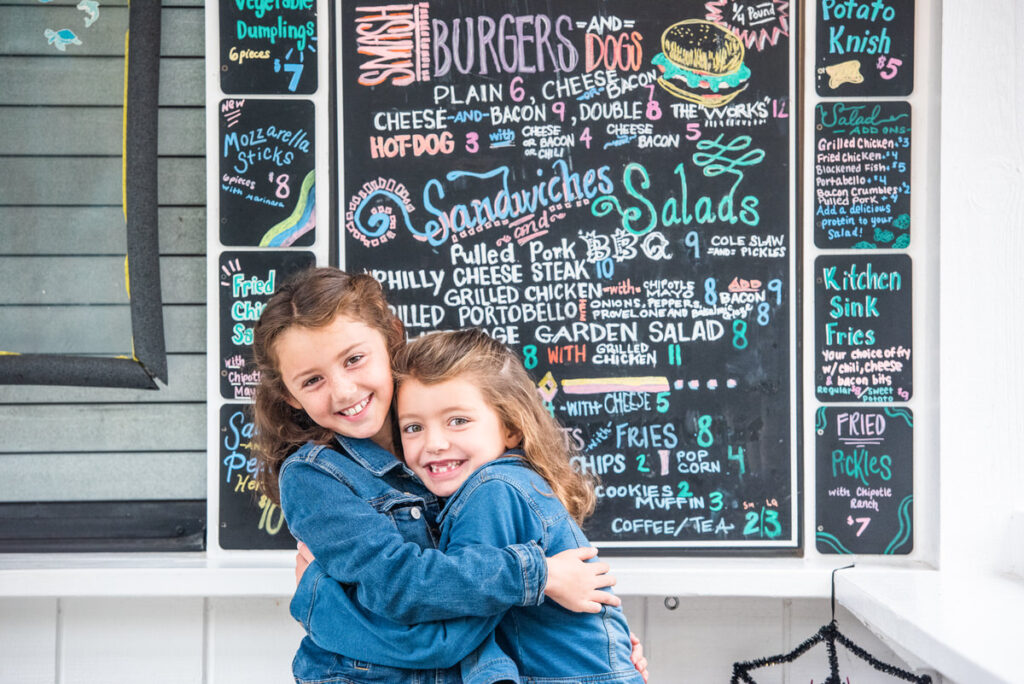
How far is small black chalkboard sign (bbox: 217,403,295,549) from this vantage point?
2.48m

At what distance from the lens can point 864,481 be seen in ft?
8.10

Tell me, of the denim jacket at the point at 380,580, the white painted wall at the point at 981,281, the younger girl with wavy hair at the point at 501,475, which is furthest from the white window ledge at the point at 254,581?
the denim jacket at the point at 380,580

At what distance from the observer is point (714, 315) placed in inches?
97.8

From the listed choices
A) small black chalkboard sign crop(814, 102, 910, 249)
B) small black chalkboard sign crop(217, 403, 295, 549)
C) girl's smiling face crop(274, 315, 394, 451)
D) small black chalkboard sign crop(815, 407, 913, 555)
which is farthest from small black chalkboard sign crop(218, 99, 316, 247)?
small black chalkboard sign crop(815, 407, 913, 555)

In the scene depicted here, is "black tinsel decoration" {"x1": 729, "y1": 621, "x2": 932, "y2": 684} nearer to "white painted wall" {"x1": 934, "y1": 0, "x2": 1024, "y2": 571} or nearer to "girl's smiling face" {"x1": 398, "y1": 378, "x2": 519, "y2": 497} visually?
"white painted wall" {"x1": 934, "y1": 0, "x2": 1024, "y2": 571}

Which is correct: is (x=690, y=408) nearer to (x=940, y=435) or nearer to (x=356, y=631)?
(x=940, y=435)

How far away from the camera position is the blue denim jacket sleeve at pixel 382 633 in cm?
154

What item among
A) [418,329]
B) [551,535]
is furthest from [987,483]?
[418,329]

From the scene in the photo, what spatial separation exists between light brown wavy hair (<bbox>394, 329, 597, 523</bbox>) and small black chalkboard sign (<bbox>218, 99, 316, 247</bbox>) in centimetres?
89

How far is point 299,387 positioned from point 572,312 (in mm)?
1010

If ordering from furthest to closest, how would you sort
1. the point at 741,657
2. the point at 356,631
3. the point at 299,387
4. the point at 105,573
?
the point at 741,657 < the point at 105,573 < the point at 299,387 < the point at 356,631

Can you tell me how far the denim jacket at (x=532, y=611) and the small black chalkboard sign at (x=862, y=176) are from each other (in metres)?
1.39

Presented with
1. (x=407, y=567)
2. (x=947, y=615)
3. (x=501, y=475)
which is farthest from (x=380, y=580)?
(x=947, y=615)

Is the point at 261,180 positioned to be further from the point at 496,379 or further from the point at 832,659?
the point at 832,659
